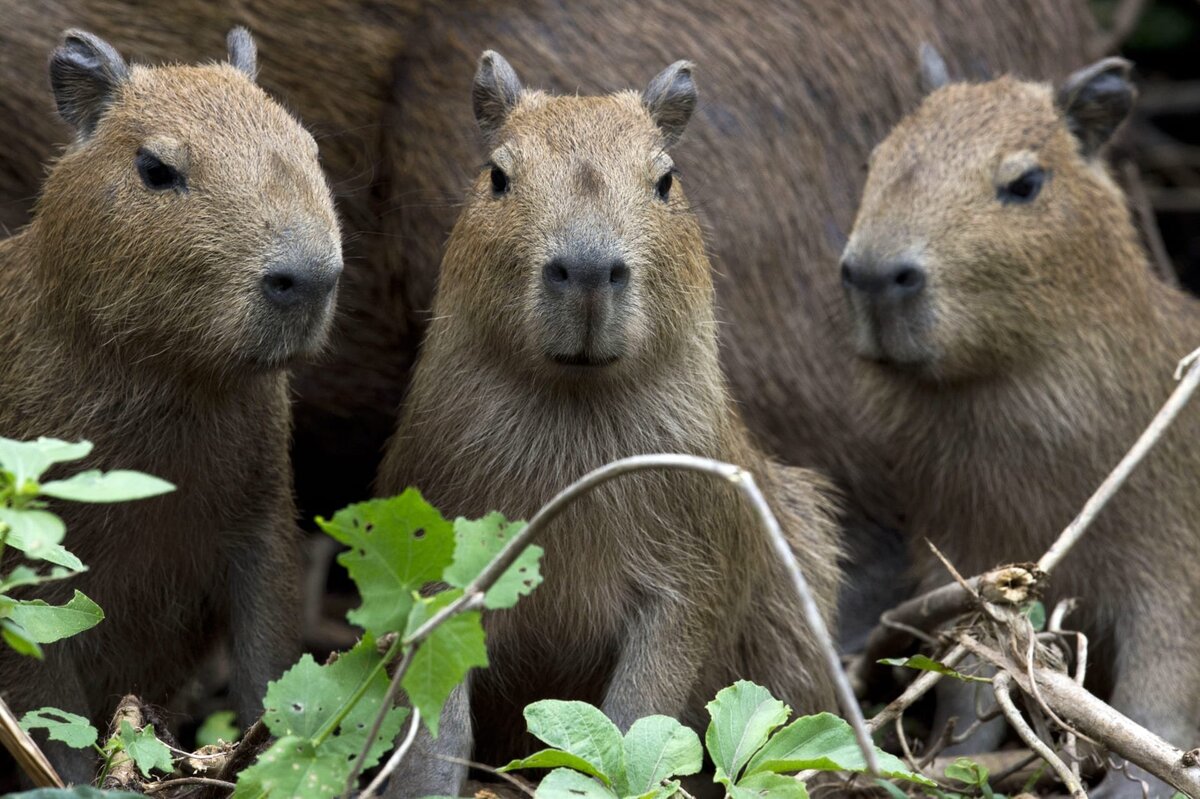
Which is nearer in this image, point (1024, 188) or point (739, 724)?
point (739, 724)

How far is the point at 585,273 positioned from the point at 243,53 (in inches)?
48.7

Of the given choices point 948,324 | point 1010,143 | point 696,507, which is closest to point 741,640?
point 696,507

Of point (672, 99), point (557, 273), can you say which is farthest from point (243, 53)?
point (557, 273)

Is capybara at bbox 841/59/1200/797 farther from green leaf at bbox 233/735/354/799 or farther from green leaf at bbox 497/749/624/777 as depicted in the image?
green leaf at bbox 233/735/354/799

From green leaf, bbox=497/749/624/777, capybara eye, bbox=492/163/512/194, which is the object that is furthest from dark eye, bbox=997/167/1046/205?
green leaf, bbox=497/749/624/777

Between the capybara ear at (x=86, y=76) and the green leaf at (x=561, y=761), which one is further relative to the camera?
the capybara ear at (x=86, y=76)

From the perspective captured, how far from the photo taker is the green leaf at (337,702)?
2.93m

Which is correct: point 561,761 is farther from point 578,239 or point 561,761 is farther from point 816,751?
point 578,239

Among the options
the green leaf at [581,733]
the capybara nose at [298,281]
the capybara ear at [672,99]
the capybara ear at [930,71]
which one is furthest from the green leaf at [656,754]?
the capybara ear at [930,71]

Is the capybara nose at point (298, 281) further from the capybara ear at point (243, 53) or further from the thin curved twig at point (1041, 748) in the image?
the thin curved twig at point (1041, 748)

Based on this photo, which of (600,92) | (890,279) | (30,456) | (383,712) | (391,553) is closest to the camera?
(30,456)

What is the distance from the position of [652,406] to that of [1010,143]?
1.31m

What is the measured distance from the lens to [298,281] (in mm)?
3352

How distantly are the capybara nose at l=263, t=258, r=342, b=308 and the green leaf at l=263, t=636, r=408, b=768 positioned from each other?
0.73 m
